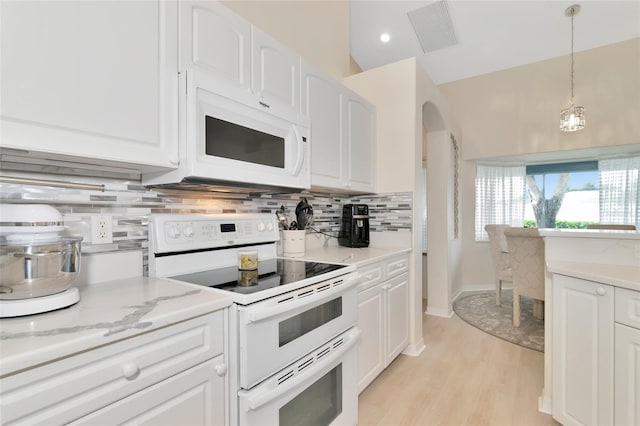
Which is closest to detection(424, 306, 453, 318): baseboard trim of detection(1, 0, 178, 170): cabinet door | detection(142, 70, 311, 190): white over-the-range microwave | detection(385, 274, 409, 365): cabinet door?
detection(385, 274, 409, 365): cabinet door

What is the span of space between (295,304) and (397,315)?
1.36 m

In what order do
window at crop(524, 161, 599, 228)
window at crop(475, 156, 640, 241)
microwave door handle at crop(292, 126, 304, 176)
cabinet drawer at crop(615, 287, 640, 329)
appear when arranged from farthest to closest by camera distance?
window at crop(524, 161, 599, 228), window at crop(475, 156, 640, 241), microwave door handle at crop(292, 126, 304, 176), cabinet drawer at crop(615, 287, 640, 329)

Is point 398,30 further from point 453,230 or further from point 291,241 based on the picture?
point 291,241

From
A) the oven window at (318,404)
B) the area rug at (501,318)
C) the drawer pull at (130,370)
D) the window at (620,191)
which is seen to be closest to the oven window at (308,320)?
the oven window at (318,404)

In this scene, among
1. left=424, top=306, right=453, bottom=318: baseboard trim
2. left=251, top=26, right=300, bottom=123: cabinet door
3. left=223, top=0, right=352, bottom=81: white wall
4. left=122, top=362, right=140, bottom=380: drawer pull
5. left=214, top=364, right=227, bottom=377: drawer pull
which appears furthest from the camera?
left=424, top=306, right=453, bottom=318: baseboard trim

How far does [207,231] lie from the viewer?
1.50 metres

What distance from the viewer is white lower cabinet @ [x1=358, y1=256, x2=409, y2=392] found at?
1.87 metres

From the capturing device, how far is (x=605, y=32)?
3.47 meters

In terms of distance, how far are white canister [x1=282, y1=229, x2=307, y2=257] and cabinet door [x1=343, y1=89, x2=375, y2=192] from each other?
59 cm

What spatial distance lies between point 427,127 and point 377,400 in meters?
2.90

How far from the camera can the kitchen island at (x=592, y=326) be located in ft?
4.35

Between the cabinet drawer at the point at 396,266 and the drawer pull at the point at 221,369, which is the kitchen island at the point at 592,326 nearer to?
the cabinet drawer at the point at 396,266

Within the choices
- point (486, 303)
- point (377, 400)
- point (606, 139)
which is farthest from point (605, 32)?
point (377, 400)

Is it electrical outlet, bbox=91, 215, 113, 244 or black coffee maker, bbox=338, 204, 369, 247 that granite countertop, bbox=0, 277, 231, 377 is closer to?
electrical outlet, bbox=91, 215, 113, 244
